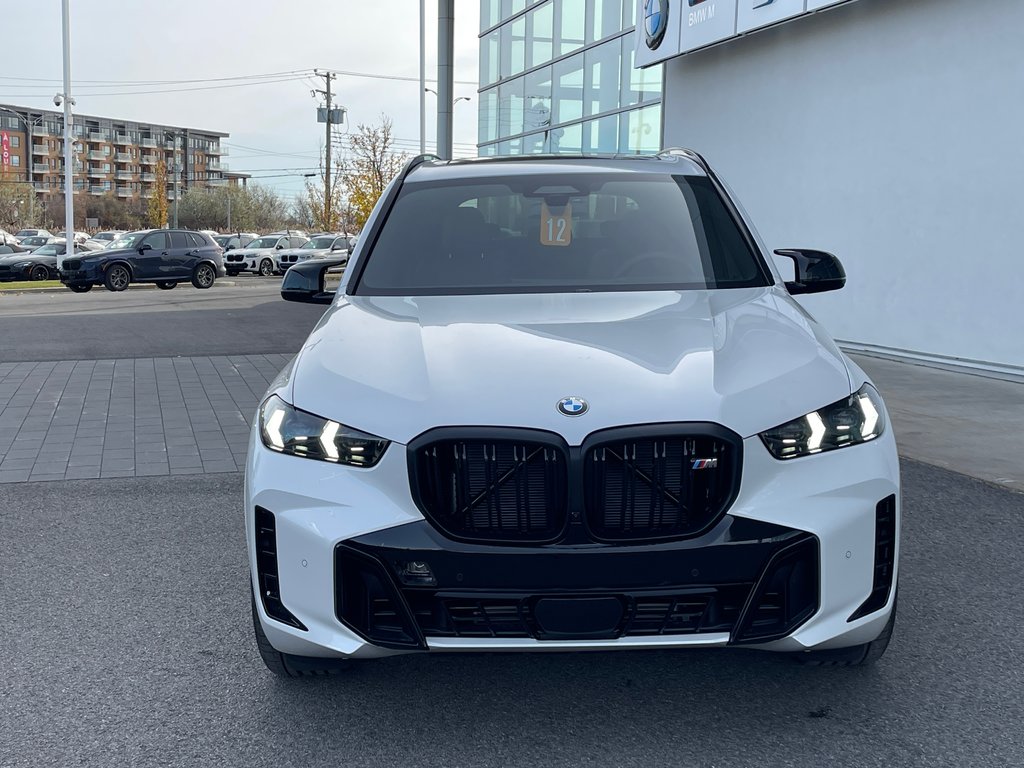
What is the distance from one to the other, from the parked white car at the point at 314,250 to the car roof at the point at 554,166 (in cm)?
3379

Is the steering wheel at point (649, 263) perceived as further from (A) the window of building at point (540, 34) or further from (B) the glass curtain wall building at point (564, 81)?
(A) the window of building at point (540, 34)

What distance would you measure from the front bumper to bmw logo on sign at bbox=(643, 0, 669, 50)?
14.7 meters

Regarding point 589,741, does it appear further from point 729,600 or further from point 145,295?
point 145,295

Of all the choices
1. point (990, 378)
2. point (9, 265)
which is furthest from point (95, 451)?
point (9, 265)

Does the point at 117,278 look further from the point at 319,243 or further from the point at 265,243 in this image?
the point at 265,243

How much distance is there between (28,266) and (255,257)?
852cm

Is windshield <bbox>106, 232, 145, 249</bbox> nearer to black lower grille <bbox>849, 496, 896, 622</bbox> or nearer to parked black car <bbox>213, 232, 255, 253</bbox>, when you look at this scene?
parked black car <bbox>213, 232, 255, 253</bbox>

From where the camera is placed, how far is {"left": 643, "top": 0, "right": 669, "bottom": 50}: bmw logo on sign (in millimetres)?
16328

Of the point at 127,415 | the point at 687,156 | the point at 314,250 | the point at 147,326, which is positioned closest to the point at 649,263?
the point at 687,156

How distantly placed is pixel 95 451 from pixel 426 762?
4884 millimetres

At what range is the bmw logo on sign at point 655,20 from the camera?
1633 cm

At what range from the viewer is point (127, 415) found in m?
8.43

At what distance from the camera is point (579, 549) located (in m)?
2.75

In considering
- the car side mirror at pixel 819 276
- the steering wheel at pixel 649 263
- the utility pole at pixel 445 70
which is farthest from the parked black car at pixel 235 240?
the steering wheel at pixel 649 263
